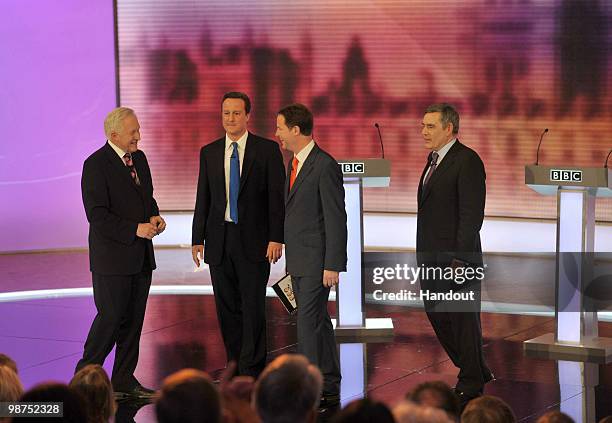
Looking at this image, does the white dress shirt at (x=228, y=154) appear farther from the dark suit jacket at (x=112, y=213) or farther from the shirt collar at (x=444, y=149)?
the shirt collar at (x=444, y=149)

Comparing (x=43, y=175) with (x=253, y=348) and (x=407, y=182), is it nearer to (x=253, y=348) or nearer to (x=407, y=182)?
(x=407, y=182)

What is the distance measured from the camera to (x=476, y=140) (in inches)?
440

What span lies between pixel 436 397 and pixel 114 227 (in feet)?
9.06

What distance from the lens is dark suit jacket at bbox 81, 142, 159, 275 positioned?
540cm

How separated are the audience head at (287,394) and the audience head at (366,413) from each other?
17 centimetres

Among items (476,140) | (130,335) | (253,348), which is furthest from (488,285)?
(130,335)

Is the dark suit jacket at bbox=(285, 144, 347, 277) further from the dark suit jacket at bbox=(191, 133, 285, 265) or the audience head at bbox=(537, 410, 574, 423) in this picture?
the audience head at bbox=(537, 410, 574, 423)

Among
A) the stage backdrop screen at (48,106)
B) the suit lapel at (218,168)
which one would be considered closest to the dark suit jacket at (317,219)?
the suit lapel at (218,168)

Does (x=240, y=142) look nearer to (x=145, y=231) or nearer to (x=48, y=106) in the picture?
(x=145, y=231)

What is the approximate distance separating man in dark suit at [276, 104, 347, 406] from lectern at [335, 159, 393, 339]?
5.50 feet

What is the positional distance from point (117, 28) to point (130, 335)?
6658 millimetres

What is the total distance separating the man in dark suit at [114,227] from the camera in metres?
5.40

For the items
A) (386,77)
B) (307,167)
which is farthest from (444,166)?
(386,77)

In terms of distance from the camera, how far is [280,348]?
267 inches
